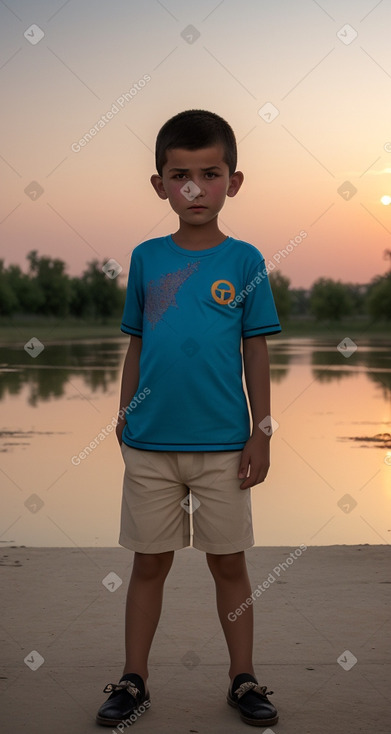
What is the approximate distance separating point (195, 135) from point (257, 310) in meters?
0.55

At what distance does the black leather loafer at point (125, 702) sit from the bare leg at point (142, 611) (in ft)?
0.14

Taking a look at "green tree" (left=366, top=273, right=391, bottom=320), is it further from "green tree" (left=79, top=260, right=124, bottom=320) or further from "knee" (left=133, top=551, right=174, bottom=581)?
"knee" (left=133, top=551, right=174, bottom=581)

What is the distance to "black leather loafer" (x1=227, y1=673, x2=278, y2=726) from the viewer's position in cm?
269

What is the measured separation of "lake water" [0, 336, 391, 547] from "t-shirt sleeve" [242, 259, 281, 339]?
2.59 m

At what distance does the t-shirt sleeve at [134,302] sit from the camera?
2908mm

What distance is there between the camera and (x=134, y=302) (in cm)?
294

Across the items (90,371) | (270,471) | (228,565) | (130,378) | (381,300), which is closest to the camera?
(228,565)

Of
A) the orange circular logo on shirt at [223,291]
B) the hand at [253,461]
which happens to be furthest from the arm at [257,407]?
the orange circular logo on shirt at [223,291]

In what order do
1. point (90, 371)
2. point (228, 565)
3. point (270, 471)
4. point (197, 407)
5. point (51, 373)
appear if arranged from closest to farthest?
point (197, 407), point (228, 565), point (270, 471), point (90, 371), point (51, 373)

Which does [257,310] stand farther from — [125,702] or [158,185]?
[125,702]

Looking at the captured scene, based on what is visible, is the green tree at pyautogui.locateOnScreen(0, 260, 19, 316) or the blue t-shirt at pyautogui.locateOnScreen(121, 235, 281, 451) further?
the green tree at pyautogui.locateOnScreen(0, 260, 19, 316)

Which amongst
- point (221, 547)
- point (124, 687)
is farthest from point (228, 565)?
point (124, 687)

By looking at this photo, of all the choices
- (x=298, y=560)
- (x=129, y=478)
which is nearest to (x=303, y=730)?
(x=129, y=478)

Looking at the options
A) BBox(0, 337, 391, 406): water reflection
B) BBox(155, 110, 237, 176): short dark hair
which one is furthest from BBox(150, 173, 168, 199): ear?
BBox(0, 337, 391, 406): water reflection
